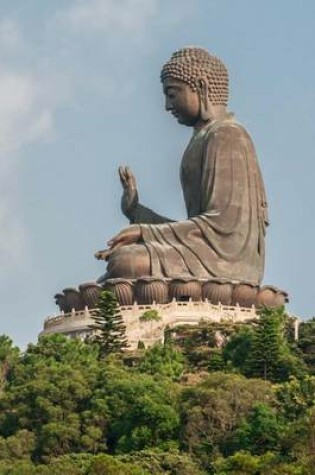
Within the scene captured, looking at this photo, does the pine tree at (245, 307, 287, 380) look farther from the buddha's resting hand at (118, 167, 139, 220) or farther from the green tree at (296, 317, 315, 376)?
the buddha's resting hand at (118, 167, 139, 220)

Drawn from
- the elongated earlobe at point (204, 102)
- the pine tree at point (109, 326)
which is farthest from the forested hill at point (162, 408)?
Result: the elongated earlobe at point (204, 102)

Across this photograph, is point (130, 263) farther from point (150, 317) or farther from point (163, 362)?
point (163, 362)

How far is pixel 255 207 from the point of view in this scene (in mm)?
60781

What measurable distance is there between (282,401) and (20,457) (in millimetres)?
4836

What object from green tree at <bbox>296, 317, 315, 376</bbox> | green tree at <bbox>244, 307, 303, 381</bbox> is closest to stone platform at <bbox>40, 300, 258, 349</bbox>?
green tree at <bbox>296, 317, 315, 376</bbox>

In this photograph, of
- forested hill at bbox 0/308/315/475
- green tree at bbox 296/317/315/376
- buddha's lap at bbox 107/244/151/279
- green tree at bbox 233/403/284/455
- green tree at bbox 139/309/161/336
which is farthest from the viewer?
buddha's lap at bbox 107/244/151/279

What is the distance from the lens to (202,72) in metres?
61.2

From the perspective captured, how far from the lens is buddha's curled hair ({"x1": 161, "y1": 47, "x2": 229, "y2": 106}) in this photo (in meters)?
61.2

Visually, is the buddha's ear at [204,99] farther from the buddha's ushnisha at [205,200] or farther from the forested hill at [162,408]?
the forested hill at [162,408]

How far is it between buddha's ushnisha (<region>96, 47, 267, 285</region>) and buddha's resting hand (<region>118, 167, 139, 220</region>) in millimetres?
24

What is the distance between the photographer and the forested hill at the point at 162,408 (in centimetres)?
4184

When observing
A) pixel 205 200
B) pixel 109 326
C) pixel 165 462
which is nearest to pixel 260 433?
pixel 165 462

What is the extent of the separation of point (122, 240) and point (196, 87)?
15.3 feet

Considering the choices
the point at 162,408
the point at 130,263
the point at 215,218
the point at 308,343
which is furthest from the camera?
the point at 215,218
